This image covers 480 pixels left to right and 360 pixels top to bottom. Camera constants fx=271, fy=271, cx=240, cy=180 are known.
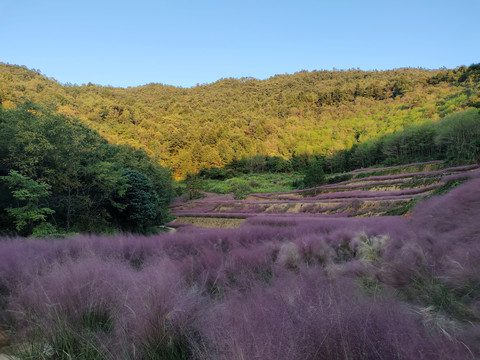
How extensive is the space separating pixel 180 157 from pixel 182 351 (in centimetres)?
7702

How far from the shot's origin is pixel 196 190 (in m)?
47.8

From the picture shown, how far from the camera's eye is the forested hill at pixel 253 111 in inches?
2800

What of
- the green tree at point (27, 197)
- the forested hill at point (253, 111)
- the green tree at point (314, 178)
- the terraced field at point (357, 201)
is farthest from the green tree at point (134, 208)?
the forested hill at point (253, 111)

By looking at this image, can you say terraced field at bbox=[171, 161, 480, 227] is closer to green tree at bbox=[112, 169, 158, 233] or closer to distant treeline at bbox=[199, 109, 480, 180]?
distant treeline at bbox=[199, 109, 480, 180]

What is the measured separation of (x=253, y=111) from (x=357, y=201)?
104 m

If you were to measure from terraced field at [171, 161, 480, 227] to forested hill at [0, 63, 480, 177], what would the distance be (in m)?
35.7

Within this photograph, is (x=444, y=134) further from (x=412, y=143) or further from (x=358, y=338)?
(x=358, y=338)

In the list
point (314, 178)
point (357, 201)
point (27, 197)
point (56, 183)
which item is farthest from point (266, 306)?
point (314, 178)

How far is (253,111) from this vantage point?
389 feet

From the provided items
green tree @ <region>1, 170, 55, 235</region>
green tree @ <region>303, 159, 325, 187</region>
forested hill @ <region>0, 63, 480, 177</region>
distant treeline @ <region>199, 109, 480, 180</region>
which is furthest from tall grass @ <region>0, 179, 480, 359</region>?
forested hill @ <region>0, 63, 480, 177</region>

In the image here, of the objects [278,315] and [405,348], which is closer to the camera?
[405,348]

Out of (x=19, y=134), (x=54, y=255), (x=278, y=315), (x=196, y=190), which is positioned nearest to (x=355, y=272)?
(x=278, y=315)

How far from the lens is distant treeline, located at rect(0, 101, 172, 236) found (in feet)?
52.1

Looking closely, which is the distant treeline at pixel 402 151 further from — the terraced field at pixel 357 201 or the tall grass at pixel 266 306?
the tall grass at pixel 266 306
